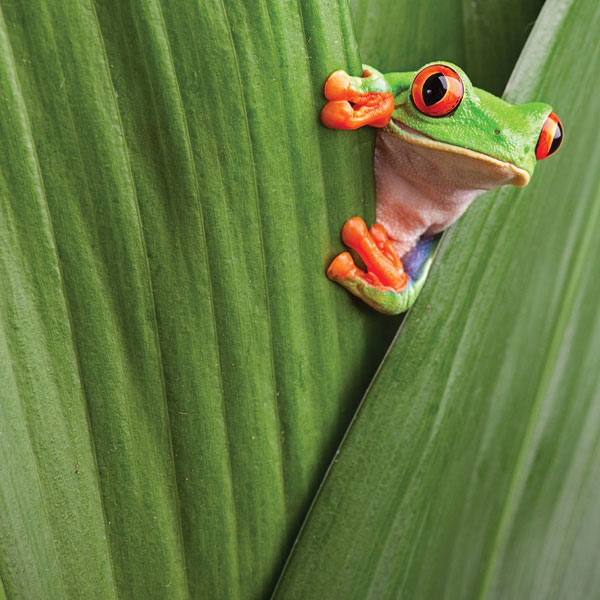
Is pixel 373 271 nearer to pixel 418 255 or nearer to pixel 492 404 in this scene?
pixel 418 255

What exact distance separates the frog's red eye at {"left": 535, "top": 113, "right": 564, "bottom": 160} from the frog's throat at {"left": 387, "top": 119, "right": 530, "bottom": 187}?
4 cm

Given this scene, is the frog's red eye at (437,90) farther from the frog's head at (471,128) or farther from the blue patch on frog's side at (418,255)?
the blue patch on frog's side at (418,255)

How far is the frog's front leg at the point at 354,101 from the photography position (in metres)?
0.59

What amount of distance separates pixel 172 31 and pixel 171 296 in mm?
225

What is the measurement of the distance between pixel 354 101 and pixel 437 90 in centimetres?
11

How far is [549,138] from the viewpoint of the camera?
69 centimetres

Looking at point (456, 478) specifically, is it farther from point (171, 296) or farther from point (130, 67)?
point (130, 67)

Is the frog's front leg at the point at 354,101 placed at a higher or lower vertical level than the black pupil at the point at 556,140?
higher

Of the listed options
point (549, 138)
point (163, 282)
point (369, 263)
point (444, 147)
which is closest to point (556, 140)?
point (549, 138)

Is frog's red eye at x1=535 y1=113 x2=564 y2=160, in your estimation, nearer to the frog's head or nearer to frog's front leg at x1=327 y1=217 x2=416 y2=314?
the frog's head

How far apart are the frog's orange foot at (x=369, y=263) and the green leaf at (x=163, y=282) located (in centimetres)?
2

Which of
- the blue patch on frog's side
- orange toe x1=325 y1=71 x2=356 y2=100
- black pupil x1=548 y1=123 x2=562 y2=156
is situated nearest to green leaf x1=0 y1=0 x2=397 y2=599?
orange toe x1=325 y1=71 x2=356 y2=100

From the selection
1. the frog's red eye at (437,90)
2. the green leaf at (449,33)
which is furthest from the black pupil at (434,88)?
the green leaf at (449,33)

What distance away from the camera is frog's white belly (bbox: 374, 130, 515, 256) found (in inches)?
26.6
